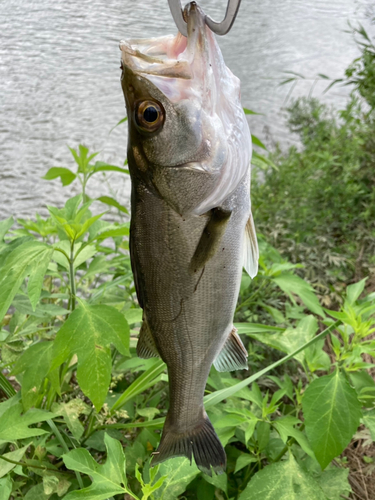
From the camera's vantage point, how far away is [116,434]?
1365mm

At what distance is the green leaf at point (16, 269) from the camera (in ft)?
2.80

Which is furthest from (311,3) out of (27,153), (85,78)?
(27,153)

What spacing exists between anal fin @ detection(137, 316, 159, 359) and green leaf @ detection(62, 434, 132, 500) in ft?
0.84

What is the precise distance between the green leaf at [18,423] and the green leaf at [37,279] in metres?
0.31

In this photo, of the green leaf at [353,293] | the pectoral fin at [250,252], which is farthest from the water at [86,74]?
the pectoral fin at [250,252]

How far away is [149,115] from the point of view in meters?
0.66

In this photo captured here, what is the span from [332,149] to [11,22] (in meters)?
3.43

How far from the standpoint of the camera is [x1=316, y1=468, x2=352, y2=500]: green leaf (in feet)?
3.84

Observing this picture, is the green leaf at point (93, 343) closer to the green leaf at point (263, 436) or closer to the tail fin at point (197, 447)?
the tail fin at point (197, 447)

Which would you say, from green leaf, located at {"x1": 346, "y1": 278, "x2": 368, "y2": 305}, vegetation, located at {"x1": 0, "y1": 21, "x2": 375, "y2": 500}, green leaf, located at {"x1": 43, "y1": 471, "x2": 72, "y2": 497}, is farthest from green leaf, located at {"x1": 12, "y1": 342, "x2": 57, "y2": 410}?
green leaf, located at {"x1": 346, "y1": 278, "x2": 368, "y2": 305}

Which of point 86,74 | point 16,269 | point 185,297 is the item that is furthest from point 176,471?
point 86,74

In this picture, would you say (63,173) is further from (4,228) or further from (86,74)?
(86,74)

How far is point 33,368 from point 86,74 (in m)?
3.77

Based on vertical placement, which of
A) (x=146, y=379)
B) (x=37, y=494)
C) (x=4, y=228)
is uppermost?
(x=4, y=228)
